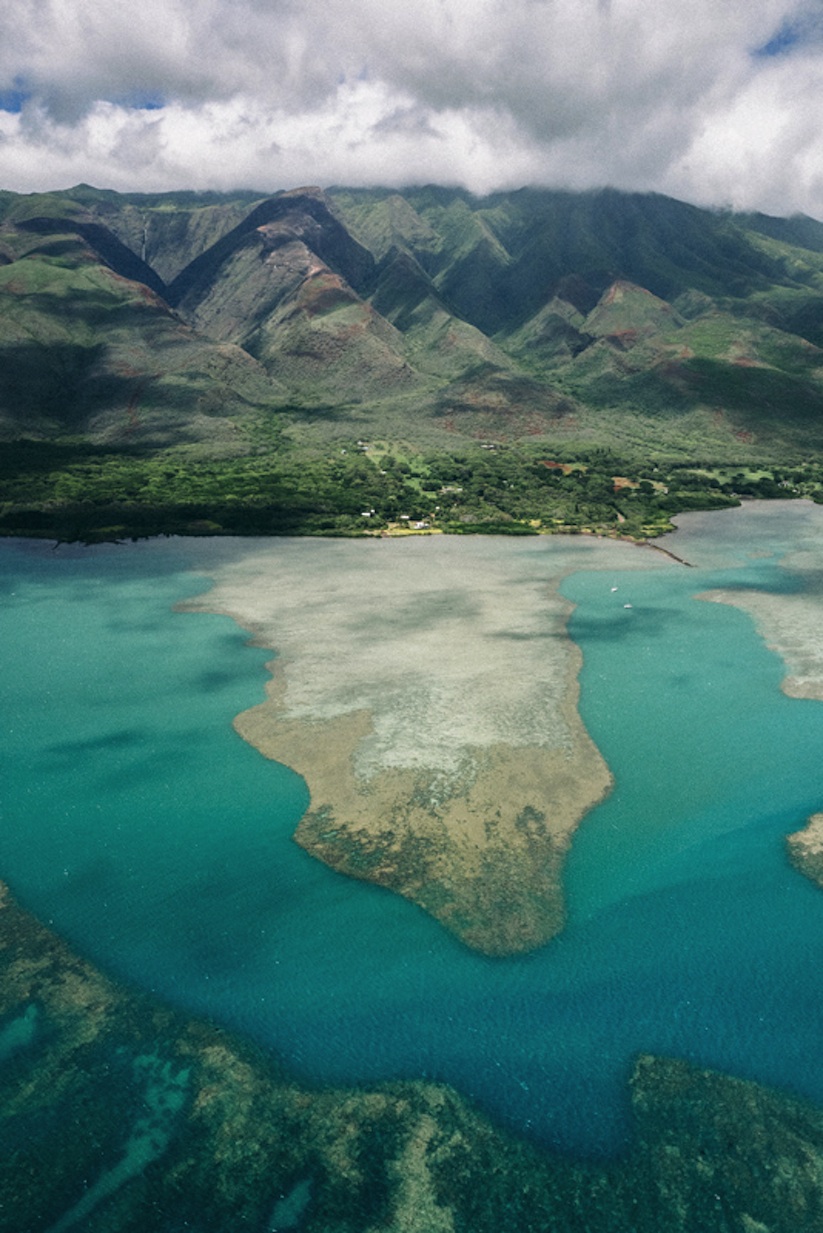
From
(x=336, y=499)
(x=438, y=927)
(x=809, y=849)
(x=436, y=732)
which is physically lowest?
(x=336, y=499)

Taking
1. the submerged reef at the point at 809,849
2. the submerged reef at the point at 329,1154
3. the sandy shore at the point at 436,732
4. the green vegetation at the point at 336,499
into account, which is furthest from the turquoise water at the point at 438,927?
the green vegetation at the point at 336,499

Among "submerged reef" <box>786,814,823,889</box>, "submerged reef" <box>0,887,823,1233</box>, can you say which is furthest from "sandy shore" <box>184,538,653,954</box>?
"submerged reef" <box>786,814,823,889</box>

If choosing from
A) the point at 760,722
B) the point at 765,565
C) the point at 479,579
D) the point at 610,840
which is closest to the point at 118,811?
the point at 610,840

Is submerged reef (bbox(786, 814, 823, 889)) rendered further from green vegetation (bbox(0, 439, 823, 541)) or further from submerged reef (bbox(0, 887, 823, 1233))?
green vegetation (bbox(0, 439, 823, 541))

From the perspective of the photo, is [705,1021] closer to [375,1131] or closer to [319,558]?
[375,1131]

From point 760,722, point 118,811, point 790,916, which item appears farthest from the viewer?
point 760,722

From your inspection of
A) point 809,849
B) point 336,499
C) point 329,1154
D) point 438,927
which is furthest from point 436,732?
point 336,499

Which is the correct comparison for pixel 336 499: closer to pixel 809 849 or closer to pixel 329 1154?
pixel 809 849
